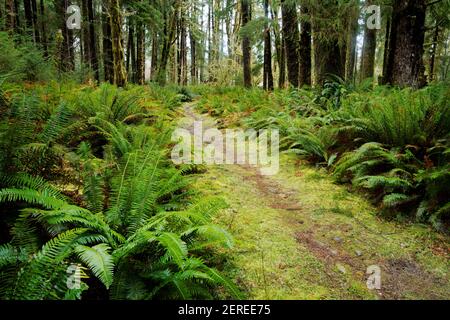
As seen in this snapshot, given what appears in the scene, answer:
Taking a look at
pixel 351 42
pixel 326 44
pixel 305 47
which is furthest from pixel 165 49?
pixel 326 44

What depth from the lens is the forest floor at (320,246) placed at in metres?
2.51

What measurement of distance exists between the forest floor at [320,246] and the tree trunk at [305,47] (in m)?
6.50

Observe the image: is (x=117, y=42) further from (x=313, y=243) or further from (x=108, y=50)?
(x=313, y=243)

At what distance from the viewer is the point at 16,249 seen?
201cm

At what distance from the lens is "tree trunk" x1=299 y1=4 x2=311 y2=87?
9511mm

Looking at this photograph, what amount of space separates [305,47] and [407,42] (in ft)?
13.2

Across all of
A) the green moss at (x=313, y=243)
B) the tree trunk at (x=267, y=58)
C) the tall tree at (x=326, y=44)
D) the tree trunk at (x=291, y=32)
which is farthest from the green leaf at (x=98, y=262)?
the tree trunk at (x=267, y=58)

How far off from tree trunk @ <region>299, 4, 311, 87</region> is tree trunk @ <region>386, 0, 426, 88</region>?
3.34 metres

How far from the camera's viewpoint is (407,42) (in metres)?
6.18

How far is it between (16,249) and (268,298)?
169 centimetres

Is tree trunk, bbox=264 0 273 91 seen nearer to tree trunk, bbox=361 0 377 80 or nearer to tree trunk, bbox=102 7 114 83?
tree trunk, bbox=361 0 377 80

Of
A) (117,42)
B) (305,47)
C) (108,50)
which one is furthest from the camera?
(108,50)

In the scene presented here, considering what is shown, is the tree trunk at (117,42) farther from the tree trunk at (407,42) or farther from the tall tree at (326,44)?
the tree trunk at (407,42)
